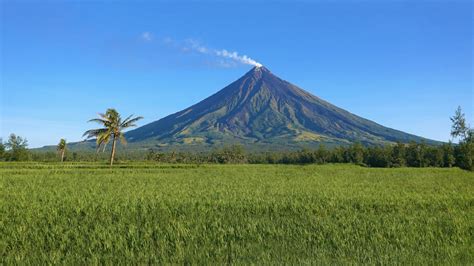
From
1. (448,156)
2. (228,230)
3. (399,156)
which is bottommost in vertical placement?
(228,230)

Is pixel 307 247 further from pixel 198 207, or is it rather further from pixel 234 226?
pixel 198 207

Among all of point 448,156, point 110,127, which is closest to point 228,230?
point 110,127

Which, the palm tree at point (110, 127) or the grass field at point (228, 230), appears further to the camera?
the palm tree at point (110, 127)

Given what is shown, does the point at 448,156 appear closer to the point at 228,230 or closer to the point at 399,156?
the point at 399,156

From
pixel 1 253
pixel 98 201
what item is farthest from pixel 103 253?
pixel 98 201

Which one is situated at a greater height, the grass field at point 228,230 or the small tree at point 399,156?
the small tree at point 399,156

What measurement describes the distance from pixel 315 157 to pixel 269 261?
256ft

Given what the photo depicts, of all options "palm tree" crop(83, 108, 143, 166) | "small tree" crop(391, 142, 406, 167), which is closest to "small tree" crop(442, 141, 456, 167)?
"small tree" crop(391, 142, 406, 167)

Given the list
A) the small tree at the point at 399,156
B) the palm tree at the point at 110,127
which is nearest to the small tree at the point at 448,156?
the small tree at the point at 399,156

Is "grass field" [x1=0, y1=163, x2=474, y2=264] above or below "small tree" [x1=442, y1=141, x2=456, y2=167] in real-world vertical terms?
below

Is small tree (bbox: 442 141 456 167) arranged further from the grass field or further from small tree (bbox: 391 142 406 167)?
the grass field

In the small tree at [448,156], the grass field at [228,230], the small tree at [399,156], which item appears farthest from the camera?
the small tree at [399,156]

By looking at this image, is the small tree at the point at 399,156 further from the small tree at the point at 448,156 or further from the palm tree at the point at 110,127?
the palm tree at the point at 110,127

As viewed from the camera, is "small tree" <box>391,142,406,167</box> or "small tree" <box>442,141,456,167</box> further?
"small tree" <box>391,142,406,167</box>
